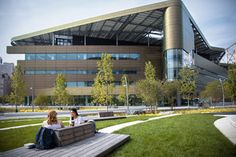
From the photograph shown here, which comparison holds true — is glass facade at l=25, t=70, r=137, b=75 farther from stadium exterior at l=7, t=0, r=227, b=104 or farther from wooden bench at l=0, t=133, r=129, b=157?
wooden bench at l=0, t=133, r=129, b=157

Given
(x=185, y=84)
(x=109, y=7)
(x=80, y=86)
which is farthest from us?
(x=80, y=86)

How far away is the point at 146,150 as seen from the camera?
24.8 feet

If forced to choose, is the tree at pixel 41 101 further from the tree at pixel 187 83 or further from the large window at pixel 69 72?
→ the tree at pixel 187 83

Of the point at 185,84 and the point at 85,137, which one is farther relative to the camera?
the point at 185,84

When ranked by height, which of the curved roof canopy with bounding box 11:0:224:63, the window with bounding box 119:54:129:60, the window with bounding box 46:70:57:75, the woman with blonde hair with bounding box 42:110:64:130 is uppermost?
the curved roof canopy with bounding box 11:0:224:63

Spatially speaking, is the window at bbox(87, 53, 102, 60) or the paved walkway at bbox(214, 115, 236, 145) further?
the window at bbox(87, 53, 102, 60)

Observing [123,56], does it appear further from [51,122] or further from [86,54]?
[51,122]

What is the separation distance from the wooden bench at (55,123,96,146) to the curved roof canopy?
145ft

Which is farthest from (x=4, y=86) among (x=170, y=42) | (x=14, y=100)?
(x=170, y=42)

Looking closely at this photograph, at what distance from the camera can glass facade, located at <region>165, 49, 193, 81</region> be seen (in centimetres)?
5788

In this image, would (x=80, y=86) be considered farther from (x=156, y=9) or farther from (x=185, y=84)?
(x=185, y=84)

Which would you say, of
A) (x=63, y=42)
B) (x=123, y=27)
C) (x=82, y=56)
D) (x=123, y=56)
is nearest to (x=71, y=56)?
(x=82, y=56)

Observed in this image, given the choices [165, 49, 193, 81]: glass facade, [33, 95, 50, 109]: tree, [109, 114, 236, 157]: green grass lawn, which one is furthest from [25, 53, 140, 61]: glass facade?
[109, 114, 236, 157]: green grass lawn

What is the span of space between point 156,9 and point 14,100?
3506 centimetres
